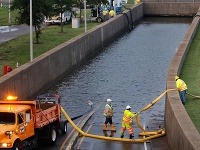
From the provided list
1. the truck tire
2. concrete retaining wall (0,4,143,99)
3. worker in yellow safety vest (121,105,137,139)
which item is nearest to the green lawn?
concrete retaining wall (0,4,143,99)

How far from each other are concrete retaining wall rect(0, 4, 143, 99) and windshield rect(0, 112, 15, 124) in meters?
7.48

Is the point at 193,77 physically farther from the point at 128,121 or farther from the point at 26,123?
the point at 26,123

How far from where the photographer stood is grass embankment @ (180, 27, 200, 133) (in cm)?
2630

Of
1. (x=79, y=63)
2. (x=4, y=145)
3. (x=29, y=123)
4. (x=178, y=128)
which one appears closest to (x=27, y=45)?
(x=79, y=63)

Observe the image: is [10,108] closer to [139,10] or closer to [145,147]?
[145,147]

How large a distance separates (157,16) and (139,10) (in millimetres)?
5350

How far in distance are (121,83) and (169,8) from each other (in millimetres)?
53609

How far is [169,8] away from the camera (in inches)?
3725

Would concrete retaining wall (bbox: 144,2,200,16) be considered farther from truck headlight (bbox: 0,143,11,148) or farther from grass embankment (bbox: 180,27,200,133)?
truck headlight (bbox: 0,143,11,148)

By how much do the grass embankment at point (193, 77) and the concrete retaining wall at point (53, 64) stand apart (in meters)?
8.72

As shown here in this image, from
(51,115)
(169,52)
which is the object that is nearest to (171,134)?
(51,115)

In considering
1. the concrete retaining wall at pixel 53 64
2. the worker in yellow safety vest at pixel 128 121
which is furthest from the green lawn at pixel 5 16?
the worker in yellow safety vest at pixel 128 121

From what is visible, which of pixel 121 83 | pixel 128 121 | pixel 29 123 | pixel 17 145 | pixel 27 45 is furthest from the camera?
pixel 27 45

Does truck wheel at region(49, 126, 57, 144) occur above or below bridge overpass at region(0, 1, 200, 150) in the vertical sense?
below
